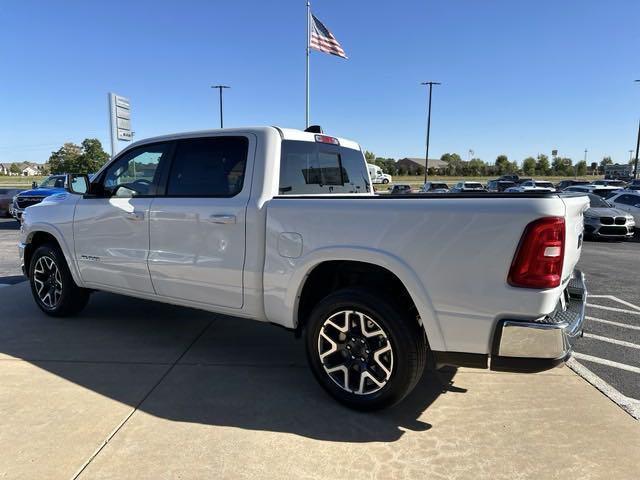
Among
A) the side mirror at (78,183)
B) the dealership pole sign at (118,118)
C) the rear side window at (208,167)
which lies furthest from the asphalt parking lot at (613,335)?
the dealership pole sign at (118,118)

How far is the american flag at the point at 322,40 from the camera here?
1812cm

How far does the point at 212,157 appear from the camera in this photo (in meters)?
3.87

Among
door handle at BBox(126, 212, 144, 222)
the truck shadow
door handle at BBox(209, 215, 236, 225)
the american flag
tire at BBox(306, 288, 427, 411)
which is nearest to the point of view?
tire at BBox(306, 288, 427, 411)

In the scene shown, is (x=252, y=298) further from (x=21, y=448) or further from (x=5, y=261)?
(x=5, y=261)

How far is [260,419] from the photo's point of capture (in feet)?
10.1

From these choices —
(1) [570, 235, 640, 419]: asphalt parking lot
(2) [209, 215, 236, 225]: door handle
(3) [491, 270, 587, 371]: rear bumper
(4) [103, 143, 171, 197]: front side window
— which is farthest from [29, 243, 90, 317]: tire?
(1) [570, 235, 640, 419]: asphalt parking lot

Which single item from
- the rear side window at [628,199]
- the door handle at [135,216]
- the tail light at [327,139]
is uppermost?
the tail light at [327,139]

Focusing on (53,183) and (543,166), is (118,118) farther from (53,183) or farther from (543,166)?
(543,166)

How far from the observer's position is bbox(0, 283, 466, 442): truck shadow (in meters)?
3.08

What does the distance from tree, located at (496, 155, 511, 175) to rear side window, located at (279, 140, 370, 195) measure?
101200 mm

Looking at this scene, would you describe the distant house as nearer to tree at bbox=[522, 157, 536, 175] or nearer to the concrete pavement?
tree at bbox=[522, 157, 536, 175]

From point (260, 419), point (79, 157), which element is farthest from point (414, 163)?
point (260, 419)

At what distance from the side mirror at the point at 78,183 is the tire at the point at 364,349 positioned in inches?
113

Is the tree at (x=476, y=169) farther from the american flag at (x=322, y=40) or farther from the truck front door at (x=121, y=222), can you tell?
the truck front door at (x=121, y=222)
